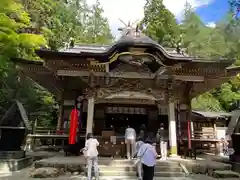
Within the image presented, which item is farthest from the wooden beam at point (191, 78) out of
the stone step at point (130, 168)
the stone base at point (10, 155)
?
the stone base at point (10, 155)

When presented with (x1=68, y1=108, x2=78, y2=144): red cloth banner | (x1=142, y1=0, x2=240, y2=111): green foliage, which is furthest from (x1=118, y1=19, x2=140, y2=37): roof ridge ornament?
(x1=142, y1=0, x2=240, y2=111): green foliage

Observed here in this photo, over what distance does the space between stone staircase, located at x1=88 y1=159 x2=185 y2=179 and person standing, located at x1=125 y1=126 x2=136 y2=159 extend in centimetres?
76

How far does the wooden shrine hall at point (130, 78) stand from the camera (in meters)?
10.3

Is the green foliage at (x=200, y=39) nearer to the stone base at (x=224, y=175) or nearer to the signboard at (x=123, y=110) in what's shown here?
the signboard at (x=123, y=110)

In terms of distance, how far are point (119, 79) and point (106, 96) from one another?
103 centimetres

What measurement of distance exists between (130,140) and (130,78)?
328 centimetres

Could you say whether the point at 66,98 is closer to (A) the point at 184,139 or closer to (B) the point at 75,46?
(B) the point at 75,46

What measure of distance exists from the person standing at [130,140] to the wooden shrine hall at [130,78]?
5.33 ft

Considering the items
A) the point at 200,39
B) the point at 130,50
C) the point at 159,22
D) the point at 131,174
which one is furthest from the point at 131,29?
the point at 200,39

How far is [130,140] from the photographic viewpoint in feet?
30.7

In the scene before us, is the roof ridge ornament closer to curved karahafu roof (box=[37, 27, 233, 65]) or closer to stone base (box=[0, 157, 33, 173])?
curved karahafu roof (box=[37, 27, 233, 65])

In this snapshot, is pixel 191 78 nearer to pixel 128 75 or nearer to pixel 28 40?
pixel 128 75

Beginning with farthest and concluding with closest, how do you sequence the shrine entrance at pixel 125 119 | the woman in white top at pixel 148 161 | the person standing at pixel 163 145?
the shrine entrance at pixel 125 119, the person standing at pixel 163 145, the woman in white top at pixel 148 161

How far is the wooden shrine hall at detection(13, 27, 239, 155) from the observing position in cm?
1033
